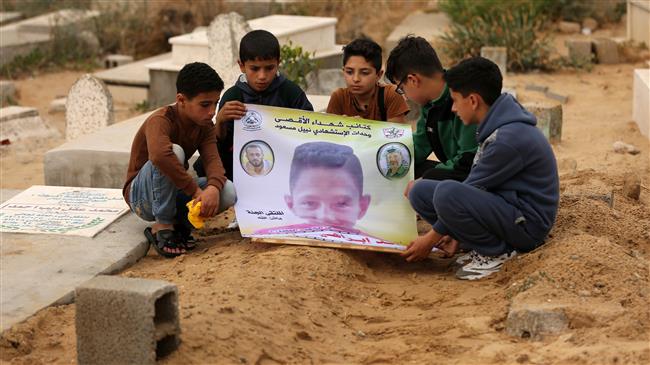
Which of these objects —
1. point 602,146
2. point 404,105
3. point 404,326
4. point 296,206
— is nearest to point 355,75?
point 404,105

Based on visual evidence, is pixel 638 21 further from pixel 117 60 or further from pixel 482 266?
pixel 482 266

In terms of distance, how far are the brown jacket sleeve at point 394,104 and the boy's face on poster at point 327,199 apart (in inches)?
19.1

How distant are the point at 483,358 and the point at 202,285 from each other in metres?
1.31

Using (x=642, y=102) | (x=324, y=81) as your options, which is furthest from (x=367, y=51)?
(x=324, y=81)

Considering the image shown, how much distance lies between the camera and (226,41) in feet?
32.0

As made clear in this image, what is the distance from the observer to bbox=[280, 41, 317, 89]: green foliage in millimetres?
8672

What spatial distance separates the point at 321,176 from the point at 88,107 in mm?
3970

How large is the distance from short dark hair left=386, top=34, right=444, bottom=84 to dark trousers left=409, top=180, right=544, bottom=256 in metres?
0.71

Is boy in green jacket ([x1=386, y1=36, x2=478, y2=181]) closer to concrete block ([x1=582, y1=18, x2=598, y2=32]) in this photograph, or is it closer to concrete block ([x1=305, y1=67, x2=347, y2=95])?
concrete block ([x1=305, y1=67, x2=347, y2=95])

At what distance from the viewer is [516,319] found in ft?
12.6

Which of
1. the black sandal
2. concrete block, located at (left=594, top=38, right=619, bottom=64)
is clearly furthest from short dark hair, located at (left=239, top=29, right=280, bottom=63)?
concrete block, located at (left=594, top=38, right=619, bottom=64)

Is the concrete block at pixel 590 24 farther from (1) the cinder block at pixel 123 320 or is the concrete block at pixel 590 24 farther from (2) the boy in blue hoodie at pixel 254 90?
(1) the cinder block at pixel 123 320

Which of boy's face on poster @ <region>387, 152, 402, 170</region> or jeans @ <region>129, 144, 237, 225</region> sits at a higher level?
boy's face on poster @ <region>387, 152, 402, 170</region>

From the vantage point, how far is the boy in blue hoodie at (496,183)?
4410mm
